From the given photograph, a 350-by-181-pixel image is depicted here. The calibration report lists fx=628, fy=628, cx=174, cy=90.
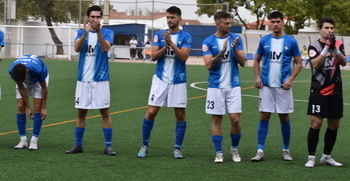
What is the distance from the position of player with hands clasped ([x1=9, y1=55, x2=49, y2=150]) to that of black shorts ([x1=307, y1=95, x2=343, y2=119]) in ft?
12.3

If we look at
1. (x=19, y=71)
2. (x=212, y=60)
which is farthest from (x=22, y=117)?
(x=212, y=60)

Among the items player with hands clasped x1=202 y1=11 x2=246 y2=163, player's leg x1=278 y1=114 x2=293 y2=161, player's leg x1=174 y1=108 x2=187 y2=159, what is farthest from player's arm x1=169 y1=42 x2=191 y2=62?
player's leg x1=278 y1=114 x2=293 y2=161

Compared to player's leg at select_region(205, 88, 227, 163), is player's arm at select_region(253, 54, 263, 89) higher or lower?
higher

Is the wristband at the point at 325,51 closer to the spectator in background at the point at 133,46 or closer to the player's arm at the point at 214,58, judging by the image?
the player's arm at the point at 214,58

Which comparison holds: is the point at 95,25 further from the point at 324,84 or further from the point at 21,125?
the point at 324,84

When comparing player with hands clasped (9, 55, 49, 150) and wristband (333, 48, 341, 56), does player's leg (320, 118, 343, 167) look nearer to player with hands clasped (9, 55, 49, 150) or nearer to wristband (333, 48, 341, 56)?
wristband (333, 48, 341, 56)

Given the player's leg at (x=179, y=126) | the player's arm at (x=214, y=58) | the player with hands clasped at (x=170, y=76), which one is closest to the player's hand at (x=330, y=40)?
the player's arm at (x=214, y=58)

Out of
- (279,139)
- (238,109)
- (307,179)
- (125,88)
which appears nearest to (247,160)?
(238,109)

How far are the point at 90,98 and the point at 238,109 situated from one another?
6.60 ft

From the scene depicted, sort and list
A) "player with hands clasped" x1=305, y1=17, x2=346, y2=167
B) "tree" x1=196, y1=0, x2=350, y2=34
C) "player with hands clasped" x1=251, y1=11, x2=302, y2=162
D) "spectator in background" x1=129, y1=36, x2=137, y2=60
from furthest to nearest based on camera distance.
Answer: "tree" x1=196, y1=0, x2=350, y2=34 → "spectator in background" x1=129, y1=36, x2=137, y2=60 → "player with hands clasped" x1=251, y1=11, x2=302, y2=162 → "player with hands clasped" x1=305, y1=17, x2=346, y2=167

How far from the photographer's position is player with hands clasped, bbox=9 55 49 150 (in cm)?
862

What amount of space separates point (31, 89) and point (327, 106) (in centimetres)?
415

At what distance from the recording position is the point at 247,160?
328 inches

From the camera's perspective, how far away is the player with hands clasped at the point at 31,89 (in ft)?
28.3
